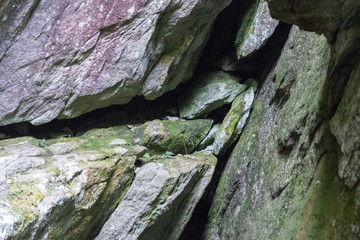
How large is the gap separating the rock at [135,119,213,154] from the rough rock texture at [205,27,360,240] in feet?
4.12

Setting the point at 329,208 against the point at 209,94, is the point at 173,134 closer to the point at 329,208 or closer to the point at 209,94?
Result: the point at 209,94

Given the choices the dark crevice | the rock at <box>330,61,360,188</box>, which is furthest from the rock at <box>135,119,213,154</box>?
the rock at <box>330,61,360,188</box>

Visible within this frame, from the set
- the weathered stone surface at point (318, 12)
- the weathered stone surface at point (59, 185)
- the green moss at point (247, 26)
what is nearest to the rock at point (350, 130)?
the weathered stone surface at point (318, 12)

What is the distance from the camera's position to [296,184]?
5.05 metres

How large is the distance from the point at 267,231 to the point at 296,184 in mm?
1165

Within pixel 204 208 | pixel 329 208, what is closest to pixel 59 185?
pixel 329 208

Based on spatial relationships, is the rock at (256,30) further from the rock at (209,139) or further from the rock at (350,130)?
the rock at (350,130)

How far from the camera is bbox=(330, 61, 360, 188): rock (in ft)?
10.2

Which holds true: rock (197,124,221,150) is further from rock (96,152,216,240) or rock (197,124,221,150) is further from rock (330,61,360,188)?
rock (330,61,360,188)

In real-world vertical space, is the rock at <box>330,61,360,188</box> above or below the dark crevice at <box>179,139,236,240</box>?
above

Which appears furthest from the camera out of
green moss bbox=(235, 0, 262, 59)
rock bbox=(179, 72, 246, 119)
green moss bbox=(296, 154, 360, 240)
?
rock bbox=(179, 72, 246, 119)

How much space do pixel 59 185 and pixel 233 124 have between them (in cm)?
525

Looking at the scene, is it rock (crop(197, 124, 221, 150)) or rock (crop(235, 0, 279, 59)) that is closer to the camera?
rock (crop(235, 0, 279, 59))

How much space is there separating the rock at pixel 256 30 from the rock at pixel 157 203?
3.59 meters
